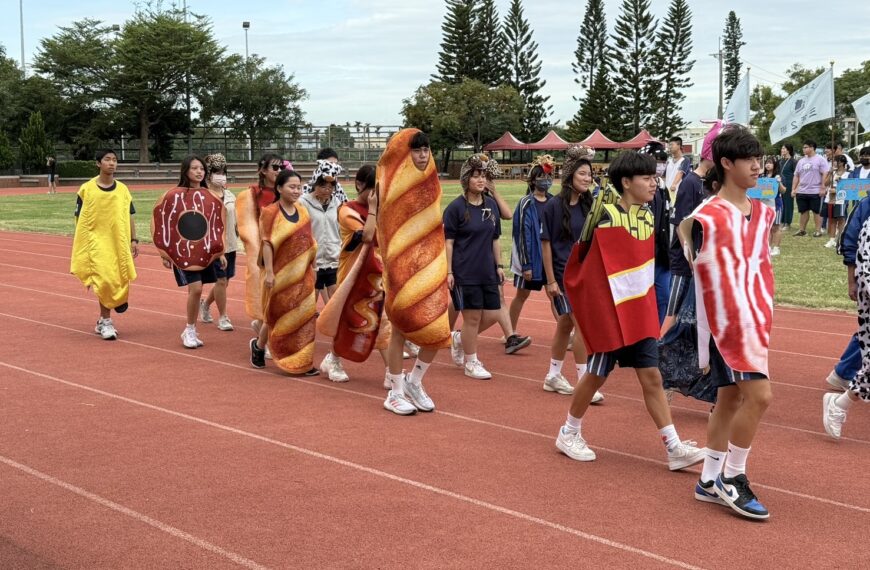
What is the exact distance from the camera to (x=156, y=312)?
1235cm

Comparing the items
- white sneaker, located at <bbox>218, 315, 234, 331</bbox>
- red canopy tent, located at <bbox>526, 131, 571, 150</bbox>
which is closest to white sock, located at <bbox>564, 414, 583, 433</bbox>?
white sneaker, located at <bbox>218, 315, 234, 331</bbox>

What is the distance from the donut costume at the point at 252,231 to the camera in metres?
9.18

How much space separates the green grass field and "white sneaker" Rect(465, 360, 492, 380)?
566cm

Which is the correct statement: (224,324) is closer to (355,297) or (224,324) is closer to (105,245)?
(105,245)

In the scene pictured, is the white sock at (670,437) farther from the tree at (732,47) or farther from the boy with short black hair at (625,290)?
the tree at (732,47)

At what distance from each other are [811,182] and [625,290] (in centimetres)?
1637

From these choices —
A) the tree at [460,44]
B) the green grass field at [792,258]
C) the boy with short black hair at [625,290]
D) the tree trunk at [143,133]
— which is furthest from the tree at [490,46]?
the boy with short black hair at [625,290]

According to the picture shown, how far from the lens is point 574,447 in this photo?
607 cm

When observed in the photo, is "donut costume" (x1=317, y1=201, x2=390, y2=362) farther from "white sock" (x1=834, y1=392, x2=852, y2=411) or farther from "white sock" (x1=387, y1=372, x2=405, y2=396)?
"white sock" (x1=834, y1=392, x2=852, y2=411)

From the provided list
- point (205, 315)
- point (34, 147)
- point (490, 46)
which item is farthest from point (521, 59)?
point (205, 315)

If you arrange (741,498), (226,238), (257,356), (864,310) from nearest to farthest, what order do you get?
(741,498), (864,310), (257,356), (226,238)

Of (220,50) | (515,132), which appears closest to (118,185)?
(220,50)

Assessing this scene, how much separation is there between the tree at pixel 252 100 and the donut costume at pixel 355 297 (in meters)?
56.9

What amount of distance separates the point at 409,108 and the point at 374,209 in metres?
59.9
